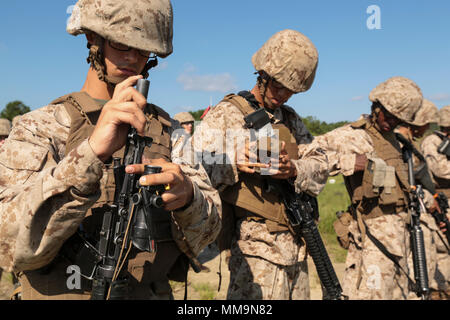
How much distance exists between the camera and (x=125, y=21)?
1752 mm

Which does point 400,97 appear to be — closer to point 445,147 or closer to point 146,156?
point 445,147

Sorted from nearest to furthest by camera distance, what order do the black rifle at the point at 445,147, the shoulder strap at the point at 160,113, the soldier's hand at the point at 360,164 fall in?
1. the shoulder strap at the point at 160,113
2. the soldier's hand at the point at 360,164
3. the black rifle at the point at 445,147

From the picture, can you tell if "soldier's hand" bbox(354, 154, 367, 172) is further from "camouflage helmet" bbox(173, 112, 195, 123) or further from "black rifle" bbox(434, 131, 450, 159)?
"camouflage helmet" bbox(173, 112, 195, 123)

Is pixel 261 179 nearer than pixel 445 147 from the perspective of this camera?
Yes

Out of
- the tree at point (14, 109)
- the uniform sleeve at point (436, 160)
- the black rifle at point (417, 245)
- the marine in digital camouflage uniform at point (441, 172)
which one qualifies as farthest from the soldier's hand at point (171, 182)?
the tree at point (14, 109)

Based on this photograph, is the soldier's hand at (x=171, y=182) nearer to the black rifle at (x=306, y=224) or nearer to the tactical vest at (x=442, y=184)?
the black rifle at (x=306, y=224)

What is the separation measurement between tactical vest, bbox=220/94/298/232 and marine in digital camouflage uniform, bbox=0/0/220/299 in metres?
1.18

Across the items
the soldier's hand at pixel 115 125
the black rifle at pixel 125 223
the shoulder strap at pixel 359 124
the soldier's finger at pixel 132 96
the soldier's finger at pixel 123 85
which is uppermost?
the shoulder strap at pixel 359 124

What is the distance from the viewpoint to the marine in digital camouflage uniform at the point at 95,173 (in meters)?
1.33

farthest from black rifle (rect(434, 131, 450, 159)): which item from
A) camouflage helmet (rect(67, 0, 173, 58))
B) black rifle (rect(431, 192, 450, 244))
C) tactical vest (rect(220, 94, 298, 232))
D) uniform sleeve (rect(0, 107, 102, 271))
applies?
uniform sleeve (rect(0, 107, 102, 271))

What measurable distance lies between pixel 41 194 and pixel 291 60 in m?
2.39

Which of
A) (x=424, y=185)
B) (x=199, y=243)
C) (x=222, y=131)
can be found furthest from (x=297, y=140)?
(x=424, y=185)

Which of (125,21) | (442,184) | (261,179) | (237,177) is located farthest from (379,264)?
(125,21)

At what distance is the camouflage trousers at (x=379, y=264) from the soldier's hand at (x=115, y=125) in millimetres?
3615
